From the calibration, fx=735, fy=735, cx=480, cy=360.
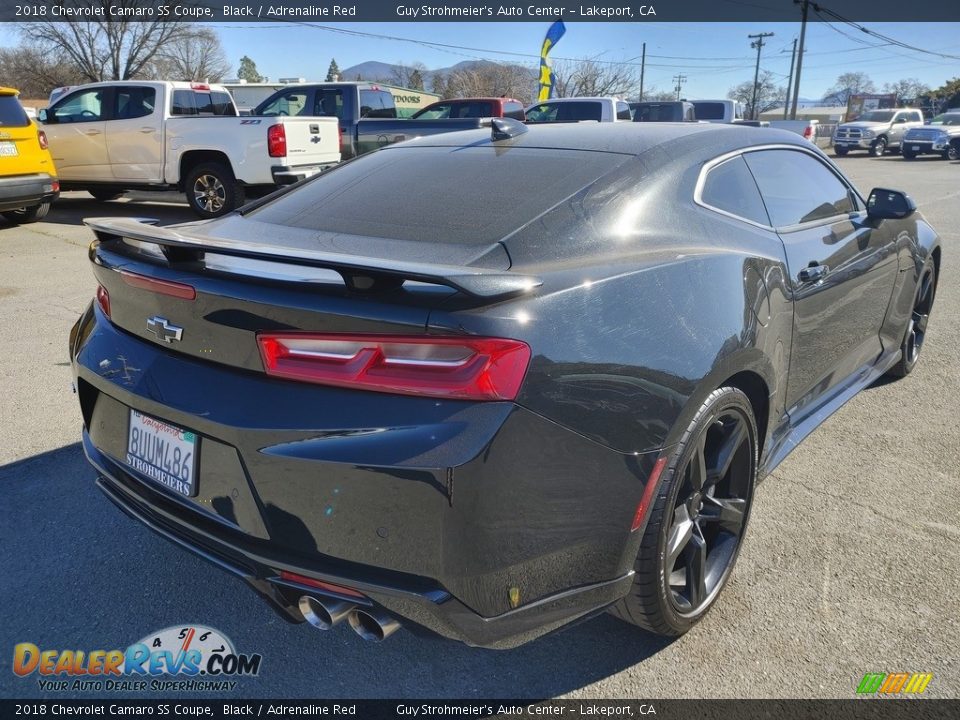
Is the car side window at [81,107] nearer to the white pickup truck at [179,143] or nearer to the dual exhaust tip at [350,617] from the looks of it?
the white pickup truck at [179,143]

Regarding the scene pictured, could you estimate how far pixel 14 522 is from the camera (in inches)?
116

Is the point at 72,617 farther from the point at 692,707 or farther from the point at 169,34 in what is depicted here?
the point at 169,34

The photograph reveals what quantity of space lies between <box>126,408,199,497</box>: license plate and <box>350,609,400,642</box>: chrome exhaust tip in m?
0.56

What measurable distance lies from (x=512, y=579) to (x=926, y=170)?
27518 millimetres

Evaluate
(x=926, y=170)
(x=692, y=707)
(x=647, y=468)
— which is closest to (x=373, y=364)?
(x=647, y=468)

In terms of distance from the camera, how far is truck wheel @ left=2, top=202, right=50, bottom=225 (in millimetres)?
10242

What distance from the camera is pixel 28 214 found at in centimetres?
1028

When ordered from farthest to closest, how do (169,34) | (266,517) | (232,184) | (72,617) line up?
(169,34)
(232,184)
(72,617)
(266,517)

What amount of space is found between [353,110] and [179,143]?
3.35 meters

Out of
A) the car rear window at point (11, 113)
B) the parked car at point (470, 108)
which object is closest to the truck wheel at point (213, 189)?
the car rear window at point (11, 113)

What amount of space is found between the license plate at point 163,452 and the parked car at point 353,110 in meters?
9.86

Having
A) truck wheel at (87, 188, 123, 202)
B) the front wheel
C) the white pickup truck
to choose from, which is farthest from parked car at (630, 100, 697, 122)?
the front wheel

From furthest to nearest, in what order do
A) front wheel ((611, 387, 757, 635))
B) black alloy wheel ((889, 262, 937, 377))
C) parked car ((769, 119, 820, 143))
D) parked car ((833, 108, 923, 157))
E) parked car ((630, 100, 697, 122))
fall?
1. parked car ((833, 108, 923, 157))
2. parked car ((769, 119, 820, 143))
3. parked car ((630, 100, 697, 122))
4. black alloy wheel ((889, 262, 937, 377))
5. front wheel ((611, 387, 757, 635))

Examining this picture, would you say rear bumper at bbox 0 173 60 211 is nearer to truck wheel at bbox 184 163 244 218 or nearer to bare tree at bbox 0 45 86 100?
truck wheel at bbox 184 163 244 218
